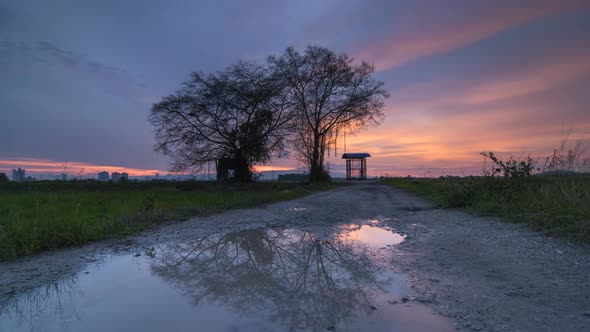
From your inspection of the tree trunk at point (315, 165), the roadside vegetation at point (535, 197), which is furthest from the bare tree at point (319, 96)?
the roadside vegetation at point (535, 197)

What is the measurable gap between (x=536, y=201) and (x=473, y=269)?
14.6ft

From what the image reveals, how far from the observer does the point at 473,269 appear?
413 cm

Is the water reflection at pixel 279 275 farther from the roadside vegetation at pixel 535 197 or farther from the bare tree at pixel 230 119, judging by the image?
the bare tree at pixel 230 119

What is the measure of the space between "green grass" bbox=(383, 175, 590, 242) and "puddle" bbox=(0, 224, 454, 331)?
3.41m

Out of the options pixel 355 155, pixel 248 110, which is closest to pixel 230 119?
pixel 248 110

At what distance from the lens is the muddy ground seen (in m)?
2.82

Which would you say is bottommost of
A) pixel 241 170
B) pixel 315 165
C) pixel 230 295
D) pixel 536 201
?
pixel 230 295

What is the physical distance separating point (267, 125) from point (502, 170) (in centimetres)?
1669

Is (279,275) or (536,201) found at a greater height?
(536,201)

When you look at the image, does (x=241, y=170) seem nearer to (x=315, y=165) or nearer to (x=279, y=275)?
(x=315, y=165)

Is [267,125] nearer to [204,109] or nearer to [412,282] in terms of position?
[204,109]

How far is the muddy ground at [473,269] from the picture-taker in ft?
9.27

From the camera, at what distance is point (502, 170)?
409 inches

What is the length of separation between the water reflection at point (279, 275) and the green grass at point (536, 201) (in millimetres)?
3553
